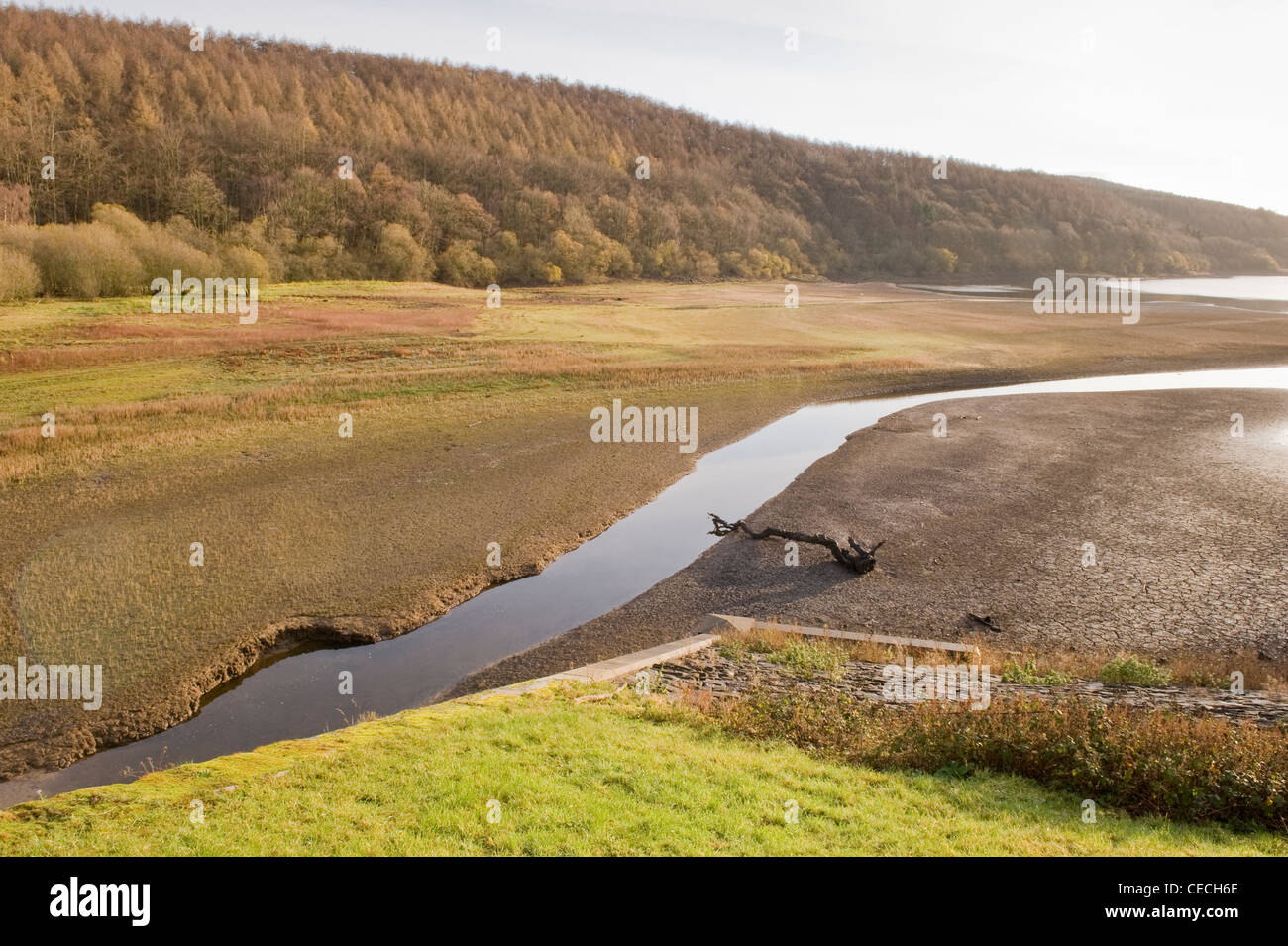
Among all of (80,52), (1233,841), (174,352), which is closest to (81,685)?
(1233,841)

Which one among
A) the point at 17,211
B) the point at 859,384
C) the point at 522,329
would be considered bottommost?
the point at 859,384

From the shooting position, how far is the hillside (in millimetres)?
103938

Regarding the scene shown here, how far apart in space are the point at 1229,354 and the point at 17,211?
124m

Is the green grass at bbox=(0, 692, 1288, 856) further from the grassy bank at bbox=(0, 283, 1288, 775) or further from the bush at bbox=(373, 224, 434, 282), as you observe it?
the bush at bbox=(373, 224, 434, 282)

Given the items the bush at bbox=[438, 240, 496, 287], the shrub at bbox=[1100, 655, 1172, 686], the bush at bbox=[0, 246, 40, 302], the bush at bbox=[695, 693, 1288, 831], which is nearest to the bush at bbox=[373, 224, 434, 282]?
the bush at bbox=[438, 240, 496, 287]

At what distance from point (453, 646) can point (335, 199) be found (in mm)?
116325

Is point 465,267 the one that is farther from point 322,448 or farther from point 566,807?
point 566,807

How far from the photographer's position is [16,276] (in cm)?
6200

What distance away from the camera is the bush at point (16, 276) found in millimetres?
60906

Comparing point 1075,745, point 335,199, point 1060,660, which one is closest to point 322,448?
point 1060,660

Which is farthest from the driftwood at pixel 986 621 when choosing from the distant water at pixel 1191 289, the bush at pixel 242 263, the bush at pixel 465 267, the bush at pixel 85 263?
the distant water at pixel 1191 289

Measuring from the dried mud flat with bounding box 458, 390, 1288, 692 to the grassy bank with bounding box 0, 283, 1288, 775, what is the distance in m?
5.68
